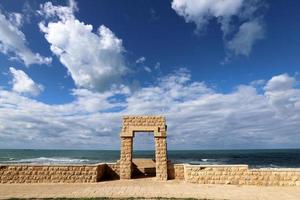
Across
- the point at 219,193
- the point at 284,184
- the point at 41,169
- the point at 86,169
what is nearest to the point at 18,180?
the point at 41,169

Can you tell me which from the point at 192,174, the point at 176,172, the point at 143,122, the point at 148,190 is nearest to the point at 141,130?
the point at 143,122

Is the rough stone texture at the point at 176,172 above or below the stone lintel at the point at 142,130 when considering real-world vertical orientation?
below

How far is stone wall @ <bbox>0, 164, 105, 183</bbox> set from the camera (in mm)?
13125

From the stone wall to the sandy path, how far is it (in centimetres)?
60

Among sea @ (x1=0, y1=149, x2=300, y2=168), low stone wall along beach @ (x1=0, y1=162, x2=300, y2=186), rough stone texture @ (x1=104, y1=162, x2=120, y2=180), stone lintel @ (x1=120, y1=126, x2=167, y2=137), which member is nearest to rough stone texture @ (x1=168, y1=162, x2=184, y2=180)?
low stone wall along beach @ (x1=0, y1=162, x2=300, y2=186)

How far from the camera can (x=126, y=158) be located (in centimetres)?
1435

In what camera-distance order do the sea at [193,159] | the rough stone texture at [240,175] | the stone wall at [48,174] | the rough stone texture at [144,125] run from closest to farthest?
the rough stone texture at [240,175], the stone wall at [48,174], the rough stone texture at [144,125], the sea at [193,159]

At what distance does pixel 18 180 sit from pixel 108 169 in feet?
14.4

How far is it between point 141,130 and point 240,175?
520cm

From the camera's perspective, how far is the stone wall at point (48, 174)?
1312 cm

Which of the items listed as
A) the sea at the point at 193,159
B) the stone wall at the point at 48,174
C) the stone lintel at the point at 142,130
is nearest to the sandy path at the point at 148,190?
the stone wall at the point at 48,174

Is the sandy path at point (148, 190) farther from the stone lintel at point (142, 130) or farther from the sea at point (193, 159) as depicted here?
the sea at point (193, 159)

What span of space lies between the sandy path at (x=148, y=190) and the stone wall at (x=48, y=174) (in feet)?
1.98

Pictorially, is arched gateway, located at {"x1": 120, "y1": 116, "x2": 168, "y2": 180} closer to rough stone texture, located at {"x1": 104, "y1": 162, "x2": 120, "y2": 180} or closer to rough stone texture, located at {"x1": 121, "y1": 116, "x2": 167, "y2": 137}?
rough stone texture, located at {"x1": 121, "y1": 116, "x2": 167, "y2": 137}
